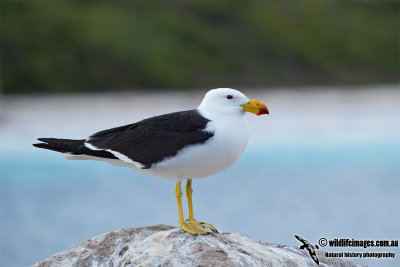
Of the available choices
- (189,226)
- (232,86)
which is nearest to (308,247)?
(189,226)

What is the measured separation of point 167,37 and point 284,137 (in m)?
17.7

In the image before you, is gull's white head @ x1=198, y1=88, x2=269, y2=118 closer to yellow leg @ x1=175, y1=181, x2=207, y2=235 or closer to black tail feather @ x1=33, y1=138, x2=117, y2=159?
yellow leg @ x1=175, y1=181, x2=207, y2=235

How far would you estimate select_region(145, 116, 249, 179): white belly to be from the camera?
408 cm

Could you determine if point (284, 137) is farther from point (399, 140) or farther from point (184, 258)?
point (184, 258)

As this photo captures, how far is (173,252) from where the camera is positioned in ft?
13.7

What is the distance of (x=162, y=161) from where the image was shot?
4188 mm

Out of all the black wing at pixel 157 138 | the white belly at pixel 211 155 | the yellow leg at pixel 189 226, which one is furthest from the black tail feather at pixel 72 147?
the yellow leg at pixel 189 226

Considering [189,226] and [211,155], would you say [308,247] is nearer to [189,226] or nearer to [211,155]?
[189,226]

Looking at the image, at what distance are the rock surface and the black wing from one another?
1.75 feet

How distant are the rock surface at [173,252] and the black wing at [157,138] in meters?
0.53

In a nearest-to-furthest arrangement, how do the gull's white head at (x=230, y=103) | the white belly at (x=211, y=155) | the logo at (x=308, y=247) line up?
the white belly at (x=211, y=155), the gull's white head at (x=230, y=103), the logo at (x=308, y=247)

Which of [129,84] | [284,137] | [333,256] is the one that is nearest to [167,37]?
[129,84]

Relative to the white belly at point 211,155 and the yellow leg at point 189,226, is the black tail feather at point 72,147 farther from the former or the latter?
the yellow leg at point 189,226

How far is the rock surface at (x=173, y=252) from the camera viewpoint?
413 cm
